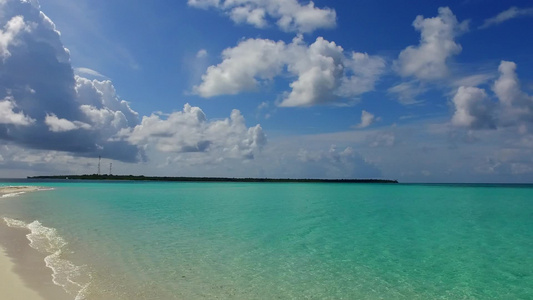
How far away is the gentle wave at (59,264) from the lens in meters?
10.6

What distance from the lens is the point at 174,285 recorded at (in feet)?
36.4

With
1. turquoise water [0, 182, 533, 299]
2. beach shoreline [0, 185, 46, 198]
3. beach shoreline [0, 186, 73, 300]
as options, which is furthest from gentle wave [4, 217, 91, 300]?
beach shoreline [0, 185, 46, 198]

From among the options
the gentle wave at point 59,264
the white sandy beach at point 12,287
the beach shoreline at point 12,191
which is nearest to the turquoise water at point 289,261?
the gentle wave at point 59,264

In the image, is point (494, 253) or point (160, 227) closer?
point (494, 253)

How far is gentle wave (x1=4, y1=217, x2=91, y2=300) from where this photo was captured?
1062 centimetres

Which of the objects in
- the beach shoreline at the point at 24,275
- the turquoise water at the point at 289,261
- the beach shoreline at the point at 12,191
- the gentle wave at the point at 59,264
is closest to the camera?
the beach shoreline at the point at 24,275

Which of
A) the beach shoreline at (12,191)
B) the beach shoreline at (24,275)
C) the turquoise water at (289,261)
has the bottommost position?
the turquoise water at (289,261)

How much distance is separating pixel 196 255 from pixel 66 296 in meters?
6.08

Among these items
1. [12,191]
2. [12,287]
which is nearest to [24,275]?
[12,287]

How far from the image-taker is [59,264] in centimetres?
1337

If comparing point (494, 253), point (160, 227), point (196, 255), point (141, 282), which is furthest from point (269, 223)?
point (141, 282)

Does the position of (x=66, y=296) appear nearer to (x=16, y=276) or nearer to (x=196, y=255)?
(x=16, y=276)

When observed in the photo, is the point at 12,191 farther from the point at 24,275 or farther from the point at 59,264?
the point at 24,275

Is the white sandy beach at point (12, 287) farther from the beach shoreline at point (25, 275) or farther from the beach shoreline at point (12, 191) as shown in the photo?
the beach shoreline at point (12, 191)
